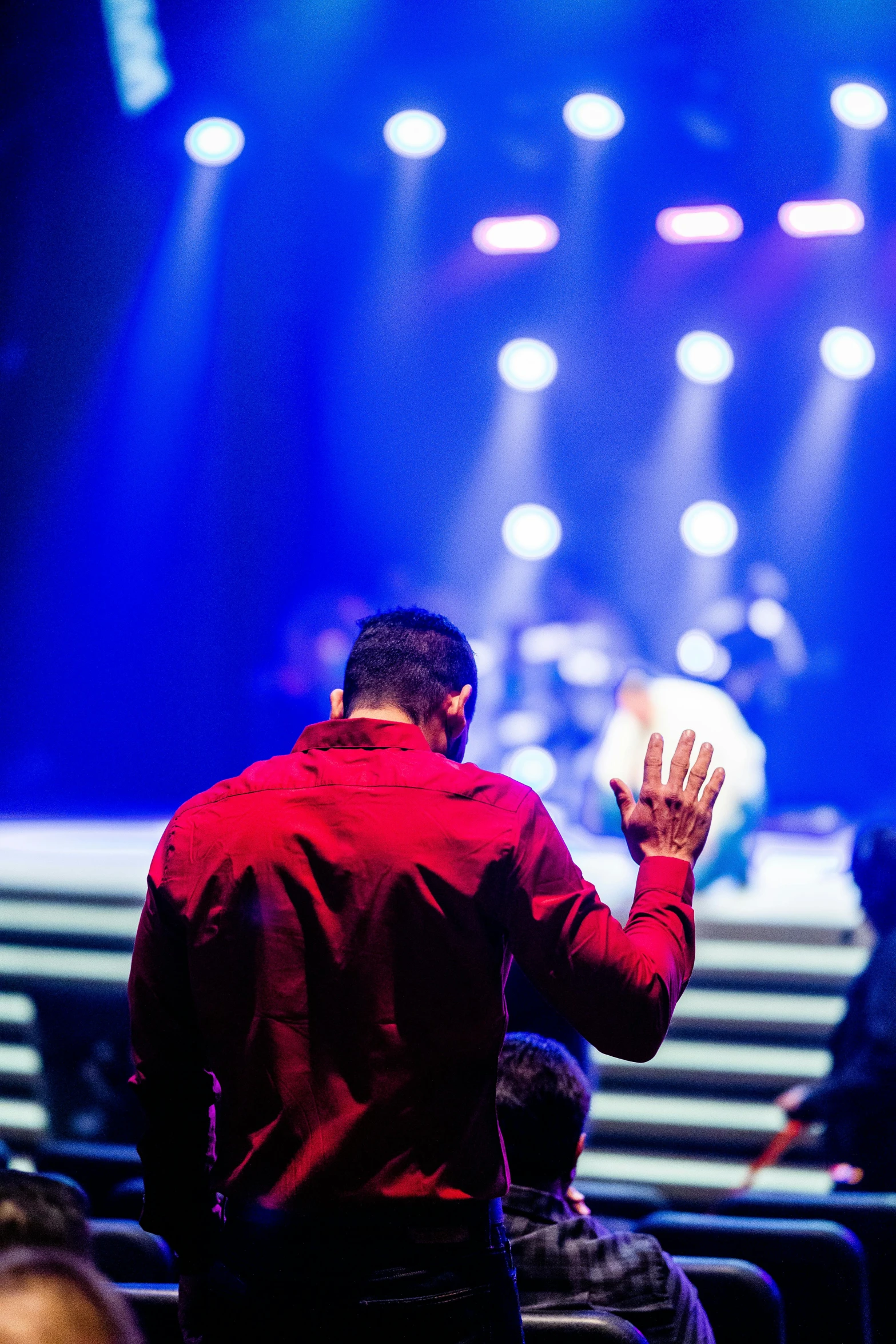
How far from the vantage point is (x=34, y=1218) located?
48.4 inches

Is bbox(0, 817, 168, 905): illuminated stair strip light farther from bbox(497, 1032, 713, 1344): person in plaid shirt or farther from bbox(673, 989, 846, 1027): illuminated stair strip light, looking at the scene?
bbox(497, 1032, 713, 1344): person in plaid shirt

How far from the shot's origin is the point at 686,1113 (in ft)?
14.6

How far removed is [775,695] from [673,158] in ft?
11.1

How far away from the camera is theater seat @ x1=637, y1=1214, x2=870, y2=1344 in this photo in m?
1.99

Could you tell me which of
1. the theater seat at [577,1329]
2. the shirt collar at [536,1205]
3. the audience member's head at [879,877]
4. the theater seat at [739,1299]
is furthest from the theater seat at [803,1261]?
the audience member's head at [879,877]

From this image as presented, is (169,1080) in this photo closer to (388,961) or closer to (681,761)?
(388,961)

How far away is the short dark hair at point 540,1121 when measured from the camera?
1696mm

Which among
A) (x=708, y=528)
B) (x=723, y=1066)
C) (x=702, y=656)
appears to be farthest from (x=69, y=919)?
(x=708, y=528)

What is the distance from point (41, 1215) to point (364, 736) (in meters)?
0.62

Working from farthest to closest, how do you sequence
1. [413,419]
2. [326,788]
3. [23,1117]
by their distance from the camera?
[413,419], [23,1117], [326,788]

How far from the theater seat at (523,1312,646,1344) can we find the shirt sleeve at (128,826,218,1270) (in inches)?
16.3

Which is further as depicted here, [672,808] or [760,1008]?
[760,1008]

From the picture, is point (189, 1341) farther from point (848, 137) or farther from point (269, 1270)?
point (848, 137)

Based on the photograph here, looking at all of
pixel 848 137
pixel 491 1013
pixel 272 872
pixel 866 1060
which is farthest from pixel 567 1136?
pixel 848 137
